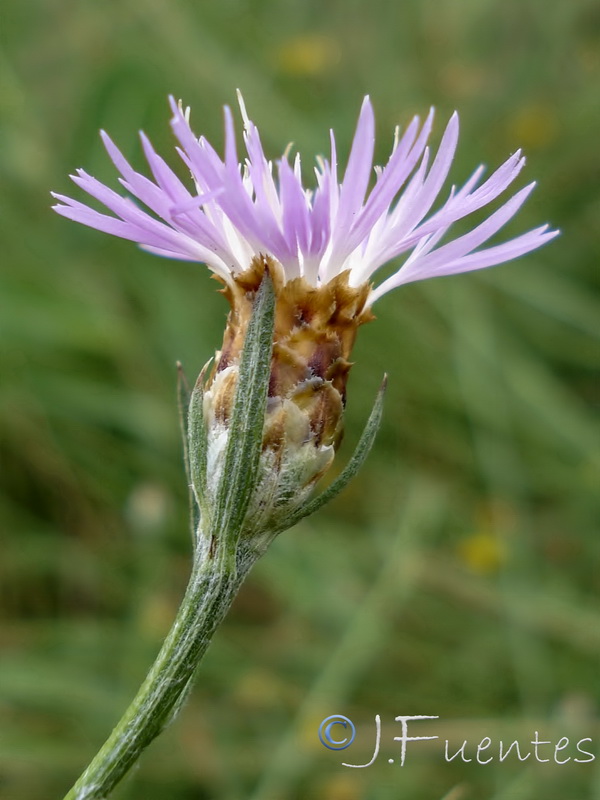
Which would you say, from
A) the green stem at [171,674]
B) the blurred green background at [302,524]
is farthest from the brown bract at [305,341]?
the blurred green background at [302,524]

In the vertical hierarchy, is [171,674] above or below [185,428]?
below

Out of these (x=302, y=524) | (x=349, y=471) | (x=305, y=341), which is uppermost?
(x=302, y=524)

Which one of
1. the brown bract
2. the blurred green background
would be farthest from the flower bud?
the blurred green background

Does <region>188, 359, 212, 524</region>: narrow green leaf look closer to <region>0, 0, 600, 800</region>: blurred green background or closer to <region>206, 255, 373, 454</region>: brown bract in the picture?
<region>206, 255, 373, 454</region>: brown bract

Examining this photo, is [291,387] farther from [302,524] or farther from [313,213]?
[302,524]

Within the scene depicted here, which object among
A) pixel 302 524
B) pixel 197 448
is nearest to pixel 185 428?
pixel 197 448

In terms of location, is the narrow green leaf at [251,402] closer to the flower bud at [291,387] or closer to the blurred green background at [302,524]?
the flower bud at [291,387]

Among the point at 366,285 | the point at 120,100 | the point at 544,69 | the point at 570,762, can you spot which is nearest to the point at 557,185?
the point at 544,69

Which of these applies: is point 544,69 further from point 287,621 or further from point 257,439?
point 257,439
